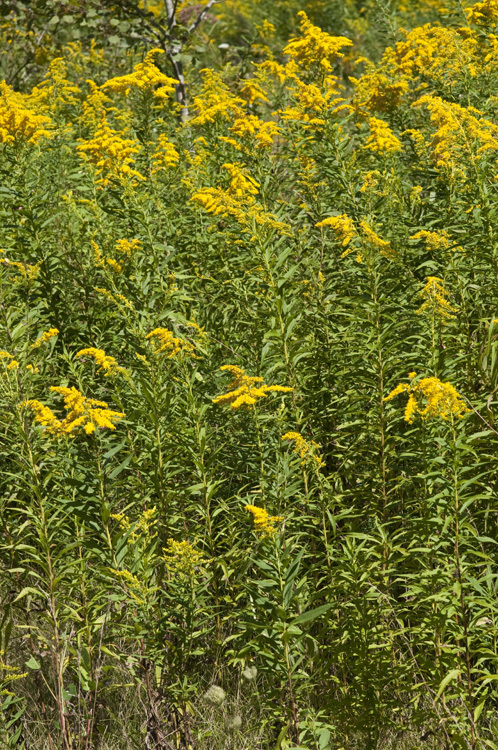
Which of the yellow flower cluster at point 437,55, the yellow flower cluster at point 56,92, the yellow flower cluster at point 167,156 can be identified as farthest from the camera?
the yellow flower cluster at point 56,92

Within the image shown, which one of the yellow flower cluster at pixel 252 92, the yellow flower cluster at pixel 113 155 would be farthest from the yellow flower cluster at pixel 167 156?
the yellow flower cluster at pixel 252 92

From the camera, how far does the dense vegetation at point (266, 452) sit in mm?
2789

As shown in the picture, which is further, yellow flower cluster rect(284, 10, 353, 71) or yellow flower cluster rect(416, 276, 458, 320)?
yellow flower cluster rect(284, 10, 353, 71)

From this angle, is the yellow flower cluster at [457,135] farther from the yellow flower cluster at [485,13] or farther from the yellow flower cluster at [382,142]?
the yellow flower cluster at [485,13]

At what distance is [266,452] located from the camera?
3.15 metres

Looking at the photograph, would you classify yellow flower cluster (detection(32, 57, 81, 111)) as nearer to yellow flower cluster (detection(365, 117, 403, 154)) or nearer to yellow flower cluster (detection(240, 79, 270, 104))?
yellow flower cluster (detection(240, 79, 270, 104))

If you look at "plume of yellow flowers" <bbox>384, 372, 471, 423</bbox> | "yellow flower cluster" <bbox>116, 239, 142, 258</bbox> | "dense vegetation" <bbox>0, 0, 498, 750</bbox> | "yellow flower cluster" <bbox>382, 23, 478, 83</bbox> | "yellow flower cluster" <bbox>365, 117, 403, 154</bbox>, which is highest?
"yellow flower cluster" <bbox>382, 23, 478, 83</bbox>

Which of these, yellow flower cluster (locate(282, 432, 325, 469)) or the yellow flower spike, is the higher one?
the yellow flower spike

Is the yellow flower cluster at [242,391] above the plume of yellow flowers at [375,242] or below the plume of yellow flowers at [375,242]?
below

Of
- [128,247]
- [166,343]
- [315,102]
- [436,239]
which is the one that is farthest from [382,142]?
[166,343]

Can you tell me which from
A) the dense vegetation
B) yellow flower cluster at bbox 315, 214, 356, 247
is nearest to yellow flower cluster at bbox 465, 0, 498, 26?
the dense vegetation

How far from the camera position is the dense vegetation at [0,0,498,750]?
2.79 m

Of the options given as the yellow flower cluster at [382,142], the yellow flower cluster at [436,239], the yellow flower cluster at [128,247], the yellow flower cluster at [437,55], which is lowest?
the yellow flower cluster at [128,247]

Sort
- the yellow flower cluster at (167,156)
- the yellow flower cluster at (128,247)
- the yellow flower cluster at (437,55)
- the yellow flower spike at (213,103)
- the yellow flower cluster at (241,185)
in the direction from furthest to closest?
the yellow flower spike at (213,103)
the yellow flower cluster at (167,156)
the yellow flower cluster at (437,55)
the yellow flower cluster at (241,185)
the yellow flower cluster at (128,247)
